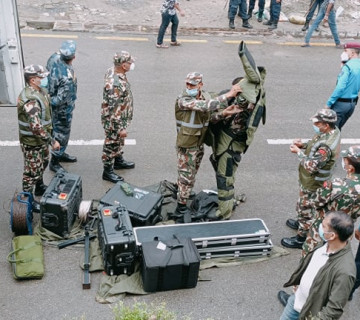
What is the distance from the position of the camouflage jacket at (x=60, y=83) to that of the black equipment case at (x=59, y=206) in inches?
49.2

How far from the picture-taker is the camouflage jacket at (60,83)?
6.85 m

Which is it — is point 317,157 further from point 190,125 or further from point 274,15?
point 274,15

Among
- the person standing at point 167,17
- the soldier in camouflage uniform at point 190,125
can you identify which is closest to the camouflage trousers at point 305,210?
the soldier in camouflage uniform at point 190,125

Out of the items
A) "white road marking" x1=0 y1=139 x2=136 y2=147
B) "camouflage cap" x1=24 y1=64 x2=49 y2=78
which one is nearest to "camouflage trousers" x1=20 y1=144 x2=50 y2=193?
"camouflage cap" x1=24 y1=64 x2=49 y2=78

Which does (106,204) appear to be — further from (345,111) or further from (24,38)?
(24,38)

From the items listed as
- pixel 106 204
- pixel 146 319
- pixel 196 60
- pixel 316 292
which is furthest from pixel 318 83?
pixel 146 319

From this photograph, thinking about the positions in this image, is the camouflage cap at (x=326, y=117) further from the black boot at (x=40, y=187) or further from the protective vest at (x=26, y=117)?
the black boot at (x=40, y=187)

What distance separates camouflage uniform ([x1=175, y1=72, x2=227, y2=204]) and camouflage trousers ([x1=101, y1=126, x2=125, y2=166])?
106 centimetres

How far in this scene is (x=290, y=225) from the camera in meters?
6.65

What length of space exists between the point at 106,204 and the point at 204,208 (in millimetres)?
1302

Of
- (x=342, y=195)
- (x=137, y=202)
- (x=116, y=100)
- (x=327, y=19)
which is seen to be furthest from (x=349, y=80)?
(x=327, y=19)

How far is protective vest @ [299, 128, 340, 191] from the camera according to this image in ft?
18.2

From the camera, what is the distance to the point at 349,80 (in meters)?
7.68

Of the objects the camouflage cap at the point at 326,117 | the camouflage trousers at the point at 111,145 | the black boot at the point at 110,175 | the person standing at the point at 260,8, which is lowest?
the black boot at the point at 110,175
